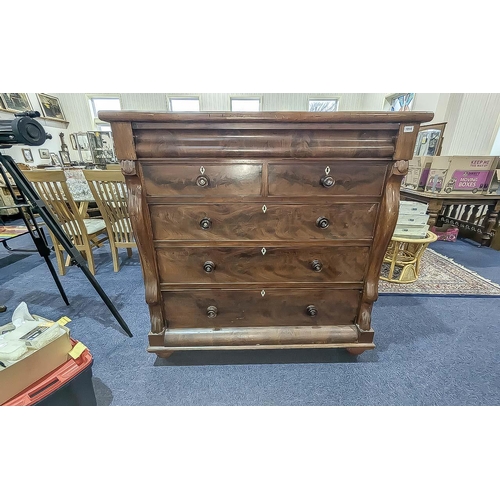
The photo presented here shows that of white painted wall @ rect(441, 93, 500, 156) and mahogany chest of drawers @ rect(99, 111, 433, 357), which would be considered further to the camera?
white painted wall @ rect(441, 93, 500, 156)

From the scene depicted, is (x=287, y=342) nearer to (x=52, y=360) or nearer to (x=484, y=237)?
(x=52, y=360)

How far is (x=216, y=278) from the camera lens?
1314mm

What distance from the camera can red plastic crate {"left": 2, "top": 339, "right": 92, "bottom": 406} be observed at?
36.3 inches

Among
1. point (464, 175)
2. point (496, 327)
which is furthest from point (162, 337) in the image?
point (464, 175)

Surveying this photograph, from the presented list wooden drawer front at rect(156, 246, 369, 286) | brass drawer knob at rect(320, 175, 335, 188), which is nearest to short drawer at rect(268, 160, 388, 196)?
brass drawer knob at rect(320, 175, 335, 188)

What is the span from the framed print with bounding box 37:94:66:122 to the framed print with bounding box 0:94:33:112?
581 millimetres

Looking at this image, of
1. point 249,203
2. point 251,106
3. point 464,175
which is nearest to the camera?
point 249,203

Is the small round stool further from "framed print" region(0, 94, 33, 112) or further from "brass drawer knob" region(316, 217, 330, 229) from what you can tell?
"framed print" region(0, 94, 33, 112)

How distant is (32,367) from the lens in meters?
0.97

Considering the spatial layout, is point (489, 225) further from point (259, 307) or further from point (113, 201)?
A: point (113, 201)

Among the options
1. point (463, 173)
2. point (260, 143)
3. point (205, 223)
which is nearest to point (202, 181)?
point (205, 223)

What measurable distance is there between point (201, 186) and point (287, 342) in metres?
0.96

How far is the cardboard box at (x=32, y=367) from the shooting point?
910 mm

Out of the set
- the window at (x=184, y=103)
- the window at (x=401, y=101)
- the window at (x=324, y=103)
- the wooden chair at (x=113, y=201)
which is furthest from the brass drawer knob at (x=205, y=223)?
the window at (x=324, y=103)
